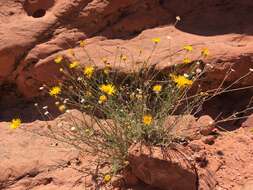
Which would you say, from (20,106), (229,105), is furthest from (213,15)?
(20,106)

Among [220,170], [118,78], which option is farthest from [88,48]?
[220,170]

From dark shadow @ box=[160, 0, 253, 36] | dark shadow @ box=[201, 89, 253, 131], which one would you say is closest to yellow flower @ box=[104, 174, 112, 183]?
dark shadow @ box=[201, 89, 253, 131]

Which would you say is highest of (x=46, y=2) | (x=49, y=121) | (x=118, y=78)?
(x=46, y=2)

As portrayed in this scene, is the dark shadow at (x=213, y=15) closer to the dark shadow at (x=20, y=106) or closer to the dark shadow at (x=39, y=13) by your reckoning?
the dark shadow at (x=39, y=13)

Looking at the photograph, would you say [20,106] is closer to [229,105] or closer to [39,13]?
[39,13]

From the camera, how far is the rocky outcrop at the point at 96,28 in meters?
4.51

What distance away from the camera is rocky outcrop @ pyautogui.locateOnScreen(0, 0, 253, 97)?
4.51 meters

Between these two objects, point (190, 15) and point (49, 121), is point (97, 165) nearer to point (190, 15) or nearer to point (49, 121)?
point (49, 121)

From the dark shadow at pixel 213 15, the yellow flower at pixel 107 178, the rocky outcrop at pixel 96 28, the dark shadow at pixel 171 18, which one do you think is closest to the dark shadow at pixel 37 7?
the rocky outcrop at pixel 96 28

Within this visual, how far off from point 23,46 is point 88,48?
0.65 meters

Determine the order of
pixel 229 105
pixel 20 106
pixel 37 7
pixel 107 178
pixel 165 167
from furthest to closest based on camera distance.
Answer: pixel 37 7 → pixel 20 106 → pixel 229 105 → pixel 107 178 → pixel 165 167

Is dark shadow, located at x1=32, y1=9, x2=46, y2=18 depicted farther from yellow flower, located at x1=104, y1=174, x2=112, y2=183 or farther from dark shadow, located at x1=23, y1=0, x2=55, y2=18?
yellow flower, located at x1=104, y1=174, x2=112, y2=183

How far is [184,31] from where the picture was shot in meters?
4.60

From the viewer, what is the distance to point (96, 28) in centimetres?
470
